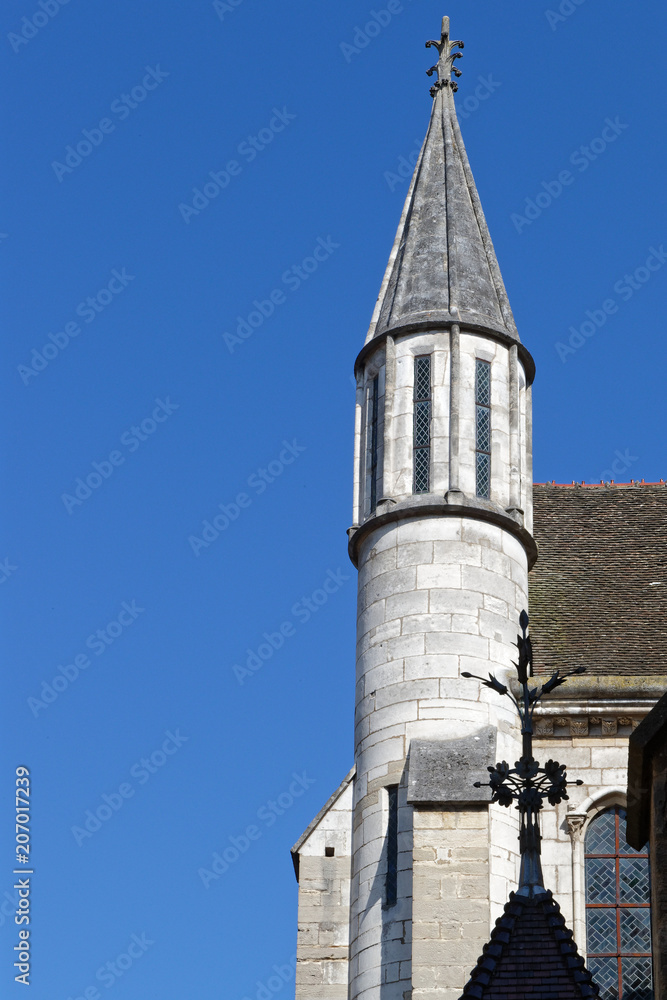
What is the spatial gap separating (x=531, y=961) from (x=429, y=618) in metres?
7.38

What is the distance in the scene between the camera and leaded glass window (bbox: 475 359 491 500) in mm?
20109

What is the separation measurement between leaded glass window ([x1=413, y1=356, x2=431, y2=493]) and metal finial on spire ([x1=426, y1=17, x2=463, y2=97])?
16.5ft

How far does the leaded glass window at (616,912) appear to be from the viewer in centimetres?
1816

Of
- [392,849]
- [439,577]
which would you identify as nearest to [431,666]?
[439,577]

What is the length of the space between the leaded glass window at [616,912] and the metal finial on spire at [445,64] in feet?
32.7

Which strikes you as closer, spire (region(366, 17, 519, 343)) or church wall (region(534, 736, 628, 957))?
church wall (region(534, 736, 628, 957))

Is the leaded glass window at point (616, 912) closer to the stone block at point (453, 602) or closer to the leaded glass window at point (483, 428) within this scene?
the stone block at point (453, 602)

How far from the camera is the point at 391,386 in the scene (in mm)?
20641

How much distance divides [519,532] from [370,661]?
7.28 feet

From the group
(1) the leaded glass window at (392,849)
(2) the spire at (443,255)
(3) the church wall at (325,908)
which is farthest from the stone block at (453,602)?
(2) the spire at (443,255)

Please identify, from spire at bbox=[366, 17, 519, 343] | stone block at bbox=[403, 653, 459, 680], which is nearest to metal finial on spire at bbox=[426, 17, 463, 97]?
spire at bbox=[366, 17, 519, 343]

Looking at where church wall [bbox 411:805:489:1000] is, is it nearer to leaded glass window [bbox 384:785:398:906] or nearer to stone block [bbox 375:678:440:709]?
leaded glass window [bbox 384:785:398:906]

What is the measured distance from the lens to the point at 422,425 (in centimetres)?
2036

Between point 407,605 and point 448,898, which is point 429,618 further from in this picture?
point 448,898
